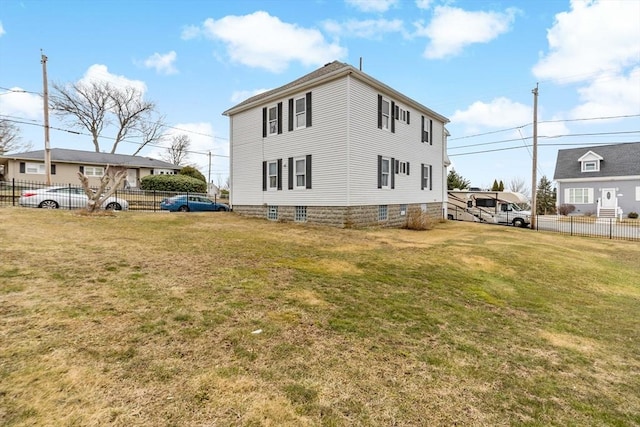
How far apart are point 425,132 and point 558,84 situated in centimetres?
1078

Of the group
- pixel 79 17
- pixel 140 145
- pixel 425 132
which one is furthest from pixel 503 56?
pixel 140 145

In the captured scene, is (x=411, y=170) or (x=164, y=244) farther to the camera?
(x=411, y=170)

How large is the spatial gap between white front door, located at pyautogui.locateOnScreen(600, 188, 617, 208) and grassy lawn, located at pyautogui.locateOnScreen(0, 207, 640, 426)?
30.5 m

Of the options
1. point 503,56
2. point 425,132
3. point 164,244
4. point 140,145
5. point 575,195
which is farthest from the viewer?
point 140,145

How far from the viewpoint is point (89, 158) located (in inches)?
1368

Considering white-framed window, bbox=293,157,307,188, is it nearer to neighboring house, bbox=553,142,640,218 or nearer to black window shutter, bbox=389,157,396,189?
black window shutter, bbox=389,157,396,189

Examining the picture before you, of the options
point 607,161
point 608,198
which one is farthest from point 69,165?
point 607,161

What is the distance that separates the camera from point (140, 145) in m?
42.1

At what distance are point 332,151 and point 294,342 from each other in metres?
11.6

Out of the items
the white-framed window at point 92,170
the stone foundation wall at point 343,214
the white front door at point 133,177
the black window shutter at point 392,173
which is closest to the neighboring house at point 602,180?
the stone foundation wall at point 343,214

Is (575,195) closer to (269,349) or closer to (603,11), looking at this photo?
(603,11)

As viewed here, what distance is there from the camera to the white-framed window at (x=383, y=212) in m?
16.3

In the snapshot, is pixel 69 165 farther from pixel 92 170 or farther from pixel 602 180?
pixel 602 180

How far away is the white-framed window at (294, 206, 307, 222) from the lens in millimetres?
15899
